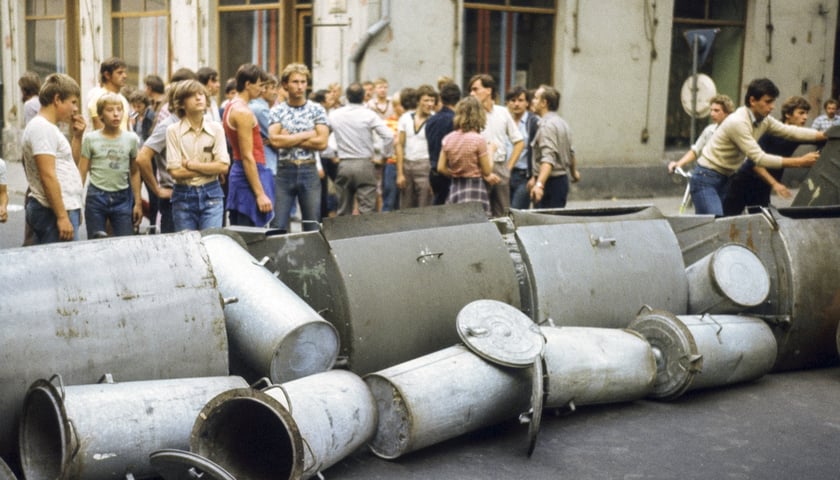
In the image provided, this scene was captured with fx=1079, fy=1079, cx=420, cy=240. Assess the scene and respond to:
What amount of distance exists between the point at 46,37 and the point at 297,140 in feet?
48.8

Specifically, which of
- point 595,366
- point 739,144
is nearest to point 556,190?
point 739,144

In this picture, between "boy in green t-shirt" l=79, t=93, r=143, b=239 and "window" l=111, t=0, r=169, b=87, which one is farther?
"window" l=111, t=0, r=169, b=87

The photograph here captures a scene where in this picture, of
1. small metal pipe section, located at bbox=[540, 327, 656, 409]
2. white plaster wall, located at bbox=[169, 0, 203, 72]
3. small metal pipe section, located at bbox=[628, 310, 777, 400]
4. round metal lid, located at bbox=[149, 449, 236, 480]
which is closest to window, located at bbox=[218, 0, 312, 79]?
white plaster wall, located at bbox=[169, 0, 203, 72]

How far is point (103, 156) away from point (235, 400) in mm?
3676

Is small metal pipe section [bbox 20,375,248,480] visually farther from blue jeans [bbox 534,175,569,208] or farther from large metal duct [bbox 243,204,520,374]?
blue jeans [bbox 534,175,569,208]

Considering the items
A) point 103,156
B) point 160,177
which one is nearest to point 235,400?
point 103,156

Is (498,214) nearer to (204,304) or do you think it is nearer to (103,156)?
(103,156)

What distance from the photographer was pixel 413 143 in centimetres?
1120

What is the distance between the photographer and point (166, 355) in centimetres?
523

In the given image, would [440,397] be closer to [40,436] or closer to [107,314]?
[107,314]

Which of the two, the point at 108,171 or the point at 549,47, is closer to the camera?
the point at 108,171

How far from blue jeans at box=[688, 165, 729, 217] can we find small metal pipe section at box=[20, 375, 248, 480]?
215 inches

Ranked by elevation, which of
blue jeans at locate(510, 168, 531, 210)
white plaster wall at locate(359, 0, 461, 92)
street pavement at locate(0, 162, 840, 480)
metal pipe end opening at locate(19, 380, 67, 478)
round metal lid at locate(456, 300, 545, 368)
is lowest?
street pavement at locate(0, 162, 840, 480)

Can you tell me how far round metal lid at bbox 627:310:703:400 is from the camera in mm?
6293
